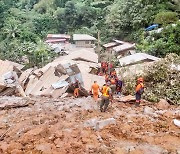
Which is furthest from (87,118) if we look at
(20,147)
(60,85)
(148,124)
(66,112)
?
(60,85)

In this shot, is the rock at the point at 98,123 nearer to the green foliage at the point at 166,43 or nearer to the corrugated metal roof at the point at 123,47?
the green foliage at the point at 166,43

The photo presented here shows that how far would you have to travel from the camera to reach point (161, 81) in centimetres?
1420

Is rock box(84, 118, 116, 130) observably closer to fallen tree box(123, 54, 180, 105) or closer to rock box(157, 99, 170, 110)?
rock box(157, 99, 170, 110)

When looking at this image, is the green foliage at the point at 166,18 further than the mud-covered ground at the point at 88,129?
Yes

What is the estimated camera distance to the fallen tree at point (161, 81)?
526 inches

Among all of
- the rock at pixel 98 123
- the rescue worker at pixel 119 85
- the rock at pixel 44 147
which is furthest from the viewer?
the rescue worker at pixel 119 85

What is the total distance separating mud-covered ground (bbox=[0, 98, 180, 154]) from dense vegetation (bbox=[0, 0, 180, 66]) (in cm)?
1063

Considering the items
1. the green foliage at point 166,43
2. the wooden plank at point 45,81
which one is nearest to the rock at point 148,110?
the wooden plank at point 45,81

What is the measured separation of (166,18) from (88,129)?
18265 millimetres

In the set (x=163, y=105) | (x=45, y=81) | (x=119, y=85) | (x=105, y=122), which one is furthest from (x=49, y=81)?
(x=105, y=122)

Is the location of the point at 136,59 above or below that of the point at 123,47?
above

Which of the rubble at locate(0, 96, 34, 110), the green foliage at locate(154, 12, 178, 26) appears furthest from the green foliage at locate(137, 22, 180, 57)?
the rubble at locate(0, 96, 34, 110)

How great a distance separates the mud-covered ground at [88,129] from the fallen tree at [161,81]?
1.22 metres

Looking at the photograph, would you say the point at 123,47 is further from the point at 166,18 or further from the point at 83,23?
the point at 83,23
